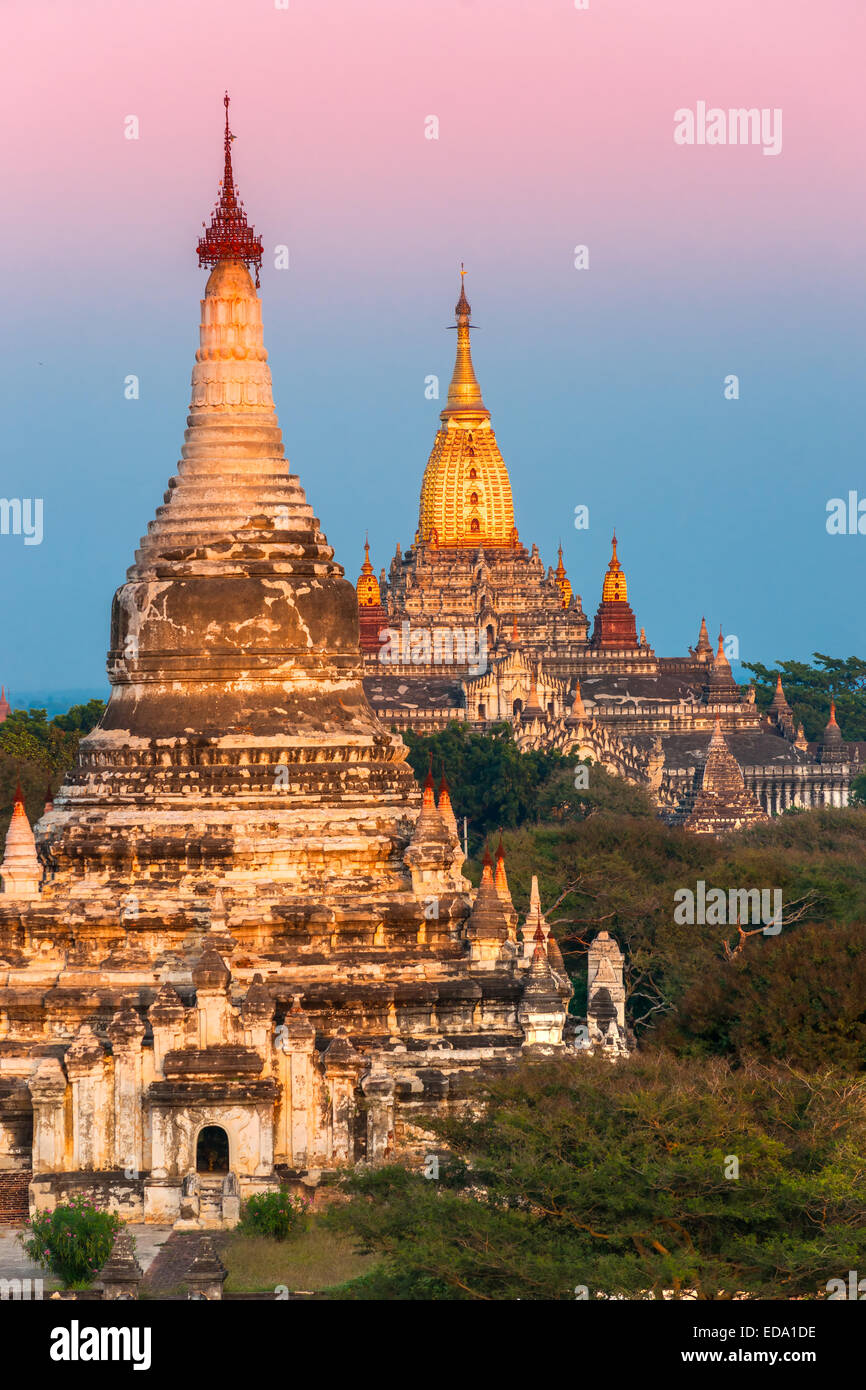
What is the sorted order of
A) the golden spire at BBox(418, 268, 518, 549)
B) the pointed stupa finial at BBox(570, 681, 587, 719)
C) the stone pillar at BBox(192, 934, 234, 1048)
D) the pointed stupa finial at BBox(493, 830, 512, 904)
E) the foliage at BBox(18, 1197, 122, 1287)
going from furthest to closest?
the golden spire at BBox(418, 268, 518, 549) < the pointed stupa finial at BBox(570, 681, 587, 719) < the pointed stupa finial at BBox(493, 830, 512, 904) < the stone pillar at BBox(192, 934, 234, 1048) < the foliage at BBox(18, 1197, 122, 1287)

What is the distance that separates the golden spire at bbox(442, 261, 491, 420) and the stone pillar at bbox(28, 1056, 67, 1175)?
11541cm

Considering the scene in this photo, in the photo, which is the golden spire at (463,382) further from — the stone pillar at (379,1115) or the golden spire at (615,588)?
the stone pillar at (379,1115)

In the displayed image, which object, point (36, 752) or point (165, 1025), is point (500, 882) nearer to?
point (165, 1025)

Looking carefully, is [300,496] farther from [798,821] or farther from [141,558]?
[798,821]

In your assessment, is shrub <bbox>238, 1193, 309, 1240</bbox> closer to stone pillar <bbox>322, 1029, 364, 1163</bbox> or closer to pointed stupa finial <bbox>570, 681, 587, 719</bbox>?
stone pillar <bbox>322, 1029, 364, 1163</bbox>

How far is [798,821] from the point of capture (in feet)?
365

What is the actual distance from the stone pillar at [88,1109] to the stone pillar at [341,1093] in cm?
327

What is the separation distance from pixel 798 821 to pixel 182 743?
52808 millimetres

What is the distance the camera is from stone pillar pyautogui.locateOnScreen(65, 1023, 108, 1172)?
55.0 m

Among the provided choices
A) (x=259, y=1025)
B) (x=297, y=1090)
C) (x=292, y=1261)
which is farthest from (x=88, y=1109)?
(x=292, y=1261)

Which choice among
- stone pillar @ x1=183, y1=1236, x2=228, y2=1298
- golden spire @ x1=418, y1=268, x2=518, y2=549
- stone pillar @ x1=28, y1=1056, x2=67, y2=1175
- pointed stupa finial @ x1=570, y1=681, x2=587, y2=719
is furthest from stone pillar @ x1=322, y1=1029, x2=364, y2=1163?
golden spire @ x1=418, y1=268, x2=518, y2=549

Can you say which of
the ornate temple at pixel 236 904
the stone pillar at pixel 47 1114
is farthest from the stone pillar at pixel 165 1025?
the stone pillar at pixel 47 1114
